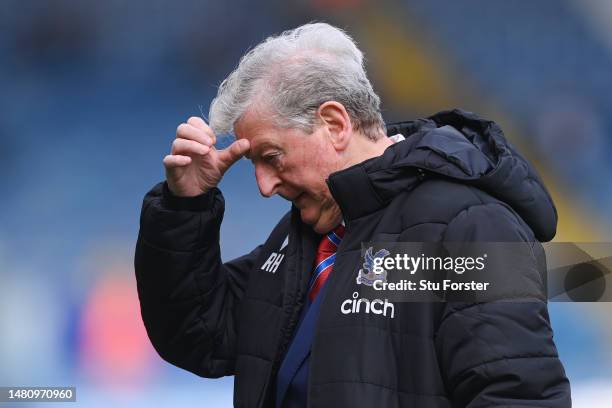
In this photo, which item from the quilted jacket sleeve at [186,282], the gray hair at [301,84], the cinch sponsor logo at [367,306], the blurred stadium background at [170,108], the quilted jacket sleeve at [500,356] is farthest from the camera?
the blurred stadium background at [170,108]

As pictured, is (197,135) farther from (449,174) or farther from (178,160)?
(449,174)

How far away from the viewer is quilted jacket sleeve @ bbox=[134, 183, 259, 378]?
1751 mm

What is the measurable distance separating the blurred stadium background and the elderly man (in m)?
1.43

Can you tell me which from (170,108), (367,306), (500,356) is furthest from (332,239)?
(170,108)

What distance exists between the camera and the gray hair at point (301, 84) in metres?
1.62

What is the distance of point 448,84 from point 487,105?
6.4 inches

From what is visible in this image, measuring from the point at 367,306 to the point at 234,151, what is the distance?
0.42 meters

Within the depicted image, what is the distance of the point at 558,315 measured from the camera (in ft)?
10.6

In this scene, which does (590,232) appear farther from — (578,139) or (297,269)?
(297,269)

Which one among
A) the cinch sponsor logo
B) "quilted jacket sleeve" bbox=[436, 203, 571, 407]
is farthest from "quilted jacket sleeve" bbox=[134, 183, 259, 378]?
"quilted jacket sleeve" bbox=[436, 203, 571, 407]

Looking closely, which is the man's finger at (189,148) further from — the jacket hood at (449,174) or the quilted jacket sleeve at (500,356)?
the quilted jacket sleeve at (500,356)

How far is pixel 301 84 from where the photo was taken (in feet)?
5.34

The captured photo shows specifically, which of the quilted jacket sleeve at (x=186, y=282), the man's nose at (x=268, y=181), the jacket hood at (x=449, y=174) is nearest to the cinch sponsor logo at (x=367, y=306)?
the jacket hood at (x=449, y=174)

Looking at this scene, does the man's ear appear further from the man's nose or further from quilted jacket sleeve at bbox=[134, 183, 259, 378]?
quilted jacket sleeve at bbox=[134, 183, 259, 378]
